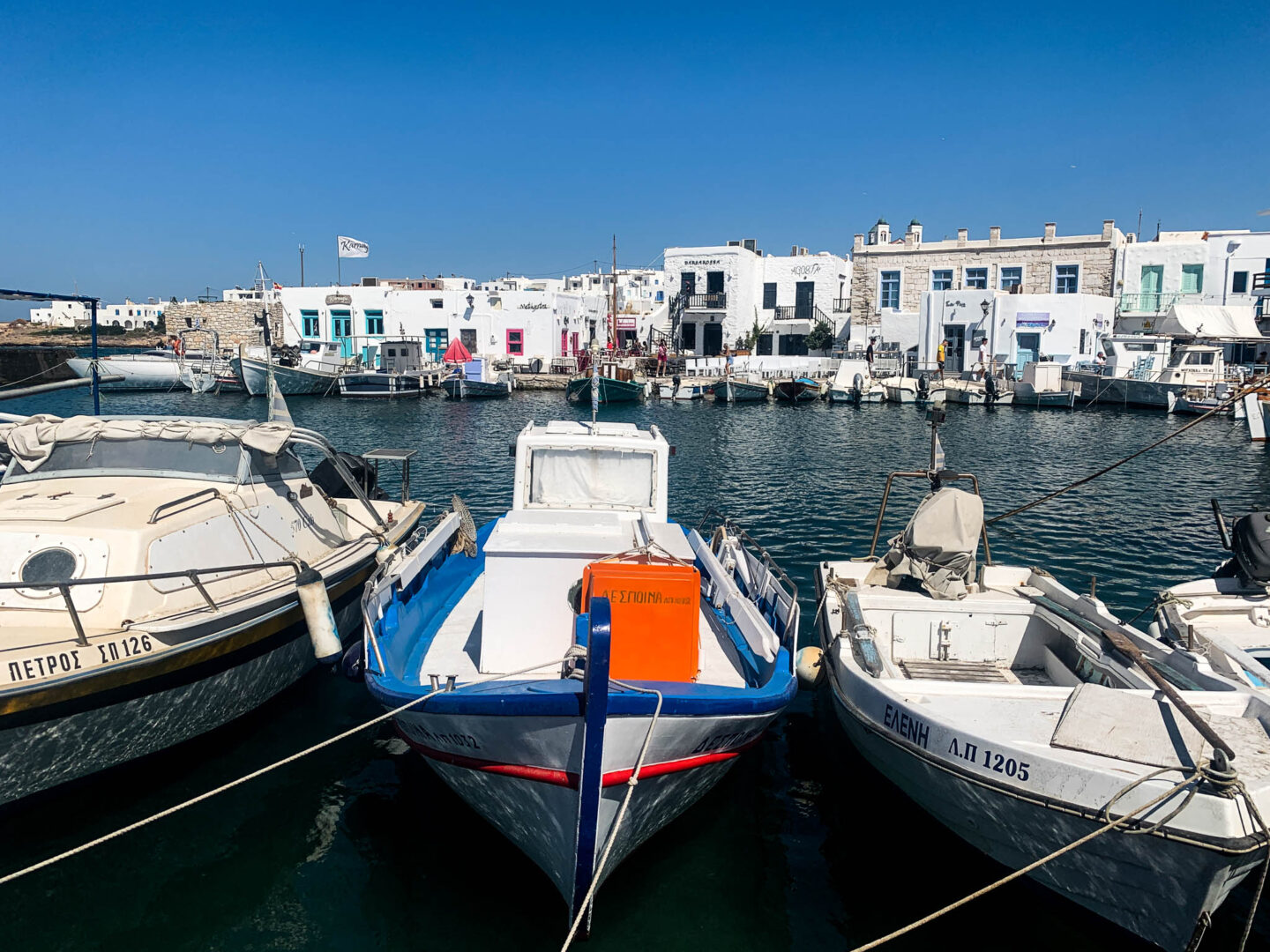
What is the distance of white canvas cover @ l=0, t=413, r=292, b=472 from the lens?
9.48 meters

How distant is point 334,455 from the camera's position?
11.8m

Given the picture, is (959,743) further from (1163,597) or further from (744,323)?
(744,323)

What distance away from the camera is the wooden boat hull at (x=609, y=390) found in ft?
154

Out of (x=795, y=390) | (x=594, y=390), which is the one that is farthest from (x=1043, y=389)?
(x=594, y=390)

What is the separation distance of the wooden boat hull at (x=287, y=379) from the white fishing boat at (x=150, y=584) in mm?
40309

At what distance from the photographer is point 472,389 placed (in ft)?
162

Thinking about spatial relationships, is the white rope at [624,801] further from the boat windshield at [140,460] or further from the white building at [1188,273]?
the white building at [1188,273]

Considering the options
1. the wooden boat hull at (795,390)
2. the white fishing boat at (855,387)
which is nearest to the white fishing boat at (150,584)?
the wooden boat hull at (795,390)

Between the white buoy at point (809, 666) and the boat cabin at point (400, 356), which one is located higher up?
the boat cabin at point (400, 356)

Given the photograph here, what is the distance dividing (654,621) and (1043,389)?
44867 millimetres

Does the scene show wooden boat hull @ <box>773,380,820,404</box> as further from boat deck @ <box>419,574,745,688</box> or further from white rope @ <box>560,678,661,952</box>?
white rope @ <box>560,678,661,952</box>

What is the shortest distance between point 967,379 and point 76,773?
5022cm

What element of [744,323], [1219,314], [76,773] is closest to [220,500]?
[76,773]

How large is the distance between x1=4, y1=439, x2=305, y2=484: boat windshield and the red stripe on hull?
4506mm
